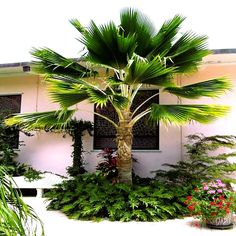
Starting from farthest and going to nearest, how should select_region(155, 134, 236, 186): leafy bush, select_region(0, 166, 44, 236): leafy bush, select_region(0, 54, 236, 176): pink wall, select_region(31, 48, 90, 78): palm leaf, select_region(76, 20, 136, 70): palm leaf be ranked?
select_region(0, 54, 236, 176): pink wall → select_region(155, 134, 236, 186): leafy bush → select_region(31, 48, 90, 78): palm leaf → select_region(76, 20, 136, 70): palm leaf → select_region(0, 166, 44, 236): leafy bush

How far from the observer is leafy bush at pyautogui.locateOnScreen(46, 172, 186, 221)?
17.4 ft

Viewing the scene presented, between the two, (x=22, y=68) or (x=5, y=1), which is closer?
(x=5, y=1)

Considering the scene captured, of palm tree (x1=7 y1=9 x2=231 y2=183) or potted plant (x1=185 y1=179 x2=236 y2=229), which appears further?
palm tree (x1=7 y1=9 x2=231 y2=183)

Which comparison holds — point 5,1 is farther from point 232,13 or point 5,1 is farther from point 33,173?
point 232,13

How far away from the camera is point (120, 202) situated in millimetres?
5449

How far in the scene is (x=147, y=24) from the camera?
6137mm

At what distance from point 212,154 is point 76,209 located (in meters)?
3.91

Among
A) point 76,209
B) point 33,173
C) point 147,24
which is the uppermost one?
point 147,24

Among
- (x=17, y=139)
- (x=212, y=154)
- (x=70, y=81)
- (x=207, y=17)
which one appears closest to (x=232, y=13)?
(x=207, y=17)

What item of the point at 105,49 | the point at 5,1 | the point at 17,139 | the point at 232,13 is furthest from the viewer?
the point at 17,139

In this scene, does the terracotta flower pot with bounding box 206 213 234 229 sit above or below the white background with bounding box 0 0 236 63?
below

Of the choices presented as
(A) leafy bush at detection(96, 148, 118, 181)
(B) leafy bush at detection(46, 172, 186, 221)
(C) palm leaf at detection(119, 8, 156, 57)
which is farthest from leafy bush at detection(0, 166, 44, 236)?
(A) leafy bush at detection(96, 148, 118, 181)

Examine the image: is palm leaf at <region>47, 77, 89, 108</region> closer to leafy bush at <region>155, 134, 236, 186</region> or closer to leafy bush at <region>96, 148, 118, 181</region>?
leafy bush at <region>96, 148, 118, 181</region>

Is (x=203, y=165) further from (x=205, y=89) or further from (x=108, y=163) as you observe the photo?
(x=108, y=163)
